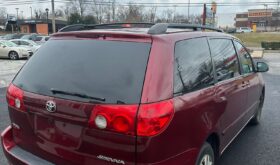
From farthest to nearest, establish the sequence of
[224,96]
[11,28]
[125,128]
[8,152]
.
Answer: [11,28] < [224,96] < [8,152] < [125,128]

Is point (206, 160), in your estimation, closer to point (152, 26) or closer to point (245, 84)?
point (152, 26)

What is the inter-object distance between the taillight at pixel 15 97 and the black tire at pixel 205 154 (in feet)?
5.49

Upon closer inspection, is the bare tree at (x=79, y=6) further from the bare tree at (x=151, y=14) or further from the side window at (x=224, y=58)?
the side window at (x=224, y=58)

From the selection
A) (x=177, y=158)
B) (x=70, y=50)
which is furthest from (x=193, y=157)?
(x=70, y=50)

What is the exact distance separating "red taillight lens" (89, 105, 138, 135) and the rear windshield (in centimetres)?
6

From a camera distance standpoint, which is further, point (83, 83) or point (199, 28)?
point (199, 28)

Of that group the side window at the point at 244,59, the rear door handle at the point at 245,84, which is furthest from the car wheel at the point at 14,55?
the rear door handle at the point at 245,84

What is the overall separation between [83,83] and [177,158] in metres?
0.98

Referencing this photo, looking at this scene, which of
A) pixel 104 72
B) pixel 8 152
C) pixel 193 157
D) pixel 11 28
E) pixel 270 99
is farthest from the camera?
pixel 11 28

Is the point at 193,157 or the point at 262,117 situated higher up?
the point at 193,157

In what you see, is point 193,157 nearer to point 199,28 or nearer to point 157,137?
point 157,137

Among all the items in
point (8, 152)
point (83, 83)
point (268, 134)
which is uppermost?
point (83, 83)

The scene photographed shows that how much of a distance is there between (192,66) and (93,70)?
37.5 inches

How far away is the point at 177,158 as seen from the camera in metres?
2.57
